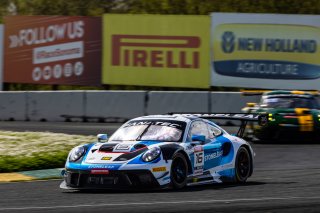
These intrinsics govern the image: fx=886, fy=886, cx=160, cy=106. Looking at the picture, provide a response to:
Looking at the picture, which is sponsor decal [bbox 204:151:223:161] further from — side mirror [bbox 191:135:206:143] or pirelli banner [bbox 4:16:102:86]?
pirelli banner [bbox 4:16:102:86]

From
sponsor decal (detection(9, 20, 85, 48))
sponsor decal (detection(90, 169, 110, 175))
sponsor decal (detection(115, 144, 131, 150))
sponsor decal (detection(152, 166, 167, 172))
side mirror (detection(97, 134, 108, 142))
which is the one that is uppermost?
sponsor decal (detection(9, 20, 85, 48))

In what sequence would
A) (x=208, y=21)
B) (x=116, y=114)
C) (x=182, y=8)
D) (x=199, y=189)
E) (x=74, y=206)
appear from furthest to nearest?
(x=182, y=8), (x=208, y=21), (x=116, y=114), (x=199, y=189), (x=74, y=206)

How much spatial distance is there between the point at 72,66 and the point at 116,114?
3.27 metres

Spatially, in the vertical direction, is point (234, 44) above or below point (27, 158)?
above

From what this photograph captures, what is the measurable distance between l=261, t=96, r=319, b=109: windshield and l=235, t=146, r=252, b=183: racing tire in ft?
22.1

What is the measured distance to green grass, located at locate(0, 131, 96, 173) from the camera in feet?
49.0

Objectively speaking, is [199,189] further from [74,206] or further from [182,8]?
[182,8]

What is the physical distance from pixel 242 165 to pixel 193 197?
2.86m

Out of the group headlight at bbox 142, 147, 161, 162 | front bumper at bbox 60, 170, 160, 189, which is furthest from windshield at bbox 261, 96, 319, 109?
front bumper at bbox 60, 170, 160, 189

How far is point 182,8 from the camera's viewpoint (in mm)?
32062

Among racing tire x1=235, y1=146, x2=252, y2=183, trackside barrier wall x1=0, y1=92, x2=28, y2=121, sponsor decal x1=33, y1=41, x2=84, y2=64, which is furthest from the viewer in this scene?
sponsor decal x1=33, y1=41, x2=84, y2=64

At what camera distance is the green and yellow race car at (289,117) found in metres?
19.6

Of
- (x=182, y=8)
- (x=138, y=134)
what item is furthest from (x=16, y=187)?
(x=182, y=8)

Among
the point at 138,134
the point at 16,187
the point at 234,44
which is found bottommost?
the point at 16,187
